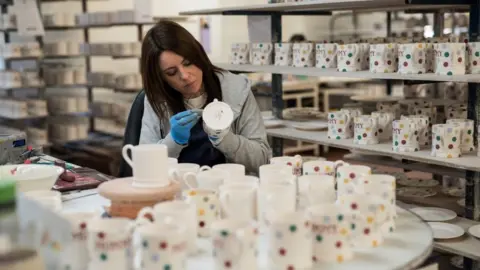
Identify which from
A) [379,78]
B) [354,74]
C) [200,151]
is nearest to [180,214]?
[200,151]

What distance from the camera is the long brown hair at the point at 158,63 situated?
114 inches

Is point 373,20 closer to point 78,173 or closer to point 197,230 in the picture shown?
point 78,173

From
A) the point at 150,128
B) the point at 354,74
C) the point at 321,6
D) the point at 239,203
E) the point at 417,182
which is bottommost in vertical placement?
the point at 417,182

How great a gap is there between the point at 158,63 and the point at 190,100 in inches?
10.9

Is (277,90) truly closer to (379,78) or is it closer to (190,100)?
(379,78)

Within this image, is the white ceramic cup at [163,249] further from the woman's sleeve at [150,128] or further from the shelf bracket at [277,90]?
the shelf bracket at [277,90]

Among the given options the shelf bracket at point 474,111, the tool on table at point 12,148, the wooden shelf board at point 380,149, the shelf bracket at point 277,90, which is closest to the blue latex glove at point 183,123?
the tool on table at point 12,148

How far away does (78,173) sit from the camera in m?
2.85

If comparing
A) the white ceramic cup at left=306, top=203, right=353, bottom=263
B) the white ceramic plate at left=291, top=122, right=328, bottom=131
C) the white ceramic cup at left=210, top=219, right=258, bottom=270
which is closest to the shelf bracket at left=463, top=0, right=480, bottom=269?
the white ceramic plate at left=291, top=122, right=328, bottom=131

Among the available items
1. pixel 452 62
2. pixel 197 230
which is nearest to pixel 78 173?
pixel 197 230

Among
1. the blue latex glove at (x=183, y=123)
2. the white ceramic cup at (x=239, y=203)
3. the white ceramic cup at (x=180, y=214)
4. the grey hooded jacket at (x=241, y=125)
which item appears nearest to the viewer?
the white ceramic cup at (x=180, y=214)

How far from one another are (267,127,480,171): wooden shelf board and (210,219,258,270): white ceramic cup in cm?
184

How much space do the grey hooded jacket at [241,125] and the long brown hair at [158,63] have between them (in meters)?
0.04

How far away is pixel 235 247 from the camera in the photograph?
59.5 inches
